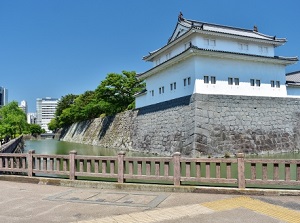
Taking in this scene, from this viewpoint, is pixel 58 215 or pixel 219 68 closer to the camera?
pixel 58 215

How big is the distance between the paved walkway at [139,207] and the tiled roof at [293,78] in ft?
63.2

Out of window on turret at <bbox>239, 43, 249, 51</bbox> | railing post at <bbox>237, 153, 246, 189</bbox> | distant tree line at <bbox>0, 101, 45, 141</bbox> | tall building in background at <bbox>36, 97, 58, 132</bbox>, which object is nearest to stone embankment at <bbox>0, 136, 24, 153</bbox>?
railing post at <bbox>237, 153, 246, 189</bbox>

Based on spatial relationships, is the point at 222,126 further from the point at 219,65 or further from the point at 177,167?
the point at 177,167

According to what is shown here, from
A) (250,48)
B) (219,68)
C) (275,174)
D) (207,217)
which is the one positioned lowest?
(207,217)

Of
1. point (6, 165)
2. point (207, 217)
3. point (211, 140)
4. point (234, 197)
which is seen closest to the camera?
point (207, 217)

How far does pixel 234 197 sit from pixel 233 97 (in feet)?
45.2

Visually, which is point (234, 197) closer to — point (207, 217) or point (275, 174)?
point (275, 174)

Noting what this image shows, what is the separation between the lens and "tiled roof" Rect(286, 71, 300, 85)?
74.9 feet

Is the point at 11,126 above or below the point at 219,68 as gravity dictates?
below

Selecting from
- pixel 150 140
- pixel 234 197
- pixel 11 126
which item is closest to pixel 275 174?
pixel 234 197

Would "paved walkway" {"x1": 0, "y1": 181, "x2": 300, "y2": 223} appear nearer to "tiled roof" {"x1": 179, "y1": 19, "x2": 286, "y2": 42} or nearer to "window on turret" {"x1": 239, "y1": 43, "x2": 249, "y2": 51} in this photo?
"window on turret" {"x1": 239, "y1": 43, "x2": 249, "y2": 51}

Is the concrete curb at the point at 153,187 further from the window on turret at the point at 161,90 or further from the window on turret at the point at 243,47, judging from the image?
the window on turret at the point at 243,47

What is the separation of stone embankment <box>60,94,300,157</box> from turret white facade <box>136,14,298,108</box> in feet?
2.85

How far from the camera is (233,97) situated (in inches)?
748
